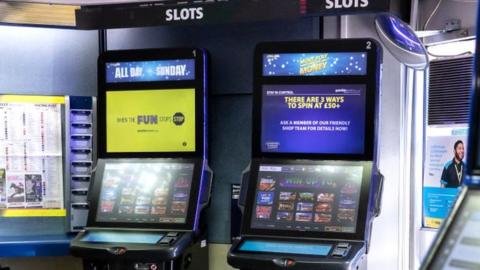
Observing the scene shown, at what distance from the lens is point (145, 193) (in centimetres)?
327

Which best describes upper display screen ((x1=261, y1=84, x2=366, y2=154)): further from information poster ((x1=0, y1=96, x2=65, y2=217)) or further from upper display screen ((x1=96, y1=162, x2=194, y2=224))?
information poster ((x1=0, y1=96, x2=65, y2=217))

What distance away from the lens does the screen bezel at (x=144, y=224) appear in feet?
10.3

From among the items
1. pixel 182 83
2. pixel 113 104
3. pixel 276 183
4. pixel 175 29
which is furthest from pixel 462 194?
pixel 175 29

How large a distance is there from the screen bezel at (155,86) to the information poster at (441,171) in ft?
4.83

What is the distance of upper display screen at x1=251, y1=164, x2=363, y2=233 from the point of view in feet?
9.27

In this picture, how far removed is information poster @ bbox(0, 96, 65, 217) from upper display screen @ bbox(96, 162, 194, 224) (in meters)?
0.60

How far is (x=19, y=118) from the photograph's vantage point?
3729mm

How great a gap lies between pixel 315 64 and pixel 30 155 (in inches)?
77.7

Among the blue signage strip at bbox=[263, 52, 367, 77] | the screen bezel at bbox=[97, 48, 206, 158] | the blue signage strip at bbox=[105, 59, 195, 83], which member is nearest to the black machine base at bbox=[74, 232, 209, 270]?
the screen bezel at bbox=[97, 48, 206, 158]

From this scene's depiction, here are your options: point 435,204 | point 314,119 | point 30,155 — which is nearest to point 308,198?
point 314,119

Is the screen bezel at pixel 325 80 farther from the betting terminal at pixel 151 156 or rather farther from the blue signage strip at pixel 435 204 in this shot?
the blue signage strip at pixel 435 204

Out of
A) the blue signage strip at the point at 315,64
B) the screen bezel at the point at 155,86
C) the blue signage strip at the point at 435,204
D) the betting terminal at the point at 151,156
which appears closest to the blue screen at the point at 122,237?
the betting terminal at the point at 151,156


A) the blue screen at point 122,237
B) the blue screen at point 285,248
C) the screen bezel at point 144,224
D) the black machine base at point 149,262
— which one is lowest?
the black machine base at point 149,262

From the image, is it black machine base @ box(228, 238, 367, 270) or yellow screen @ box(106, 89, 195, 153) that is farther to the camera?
yellow screen @ box(106, 89, 195, 153)
